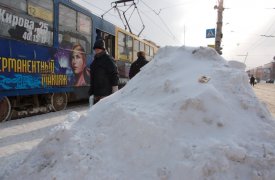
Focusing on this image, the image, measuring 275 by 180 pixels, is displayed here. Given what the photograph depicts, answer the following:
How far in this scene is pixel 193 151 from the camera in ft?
9.21

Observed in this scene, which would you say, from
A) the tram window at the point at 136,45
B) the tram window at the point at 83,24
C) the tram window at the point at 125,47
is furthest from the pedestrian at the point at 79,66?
the tram window at the point at 136,45

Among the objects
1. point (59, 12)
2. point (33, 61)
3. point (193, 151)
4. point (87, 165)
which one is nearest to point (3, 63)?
point (33, 61)

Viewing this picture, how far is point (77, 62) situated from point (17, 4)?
9.62ft

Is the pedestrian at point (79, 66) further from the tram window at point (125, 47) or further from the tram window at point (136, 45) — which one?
the tram window at point (136, 45)

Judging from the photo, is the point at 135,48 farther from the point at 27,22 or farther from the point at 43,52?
the point at 27,22

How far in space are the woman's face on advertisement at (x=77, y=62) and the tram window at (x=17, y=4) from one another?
7.97 feet

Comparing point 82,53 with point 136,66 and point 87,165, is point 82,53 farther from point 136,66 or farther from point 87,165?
point 87,165

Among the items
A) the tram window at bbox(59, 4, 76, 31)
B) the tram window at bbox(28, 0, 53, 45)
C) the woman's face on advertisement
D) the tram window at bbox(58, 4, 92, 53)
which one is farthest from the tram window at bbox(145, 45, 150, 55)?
the tram window at bbox(28, 0, 53, 45)

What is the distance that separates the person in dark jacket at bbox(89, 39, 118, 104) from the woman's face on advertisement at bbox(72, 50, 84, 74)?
12.2ft

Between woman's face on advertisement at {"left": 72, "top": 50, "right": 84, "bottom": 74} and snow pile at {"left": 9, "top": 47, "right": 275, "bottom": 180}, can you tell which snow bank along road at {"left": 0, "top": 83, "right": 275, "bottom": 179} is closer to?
snow pile at {"left": 9, "top": 47, "right": 275, "bottom": 180}

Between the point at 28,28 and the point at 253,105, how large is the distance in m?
5.42

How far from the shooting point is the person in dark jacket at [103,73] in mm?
5559

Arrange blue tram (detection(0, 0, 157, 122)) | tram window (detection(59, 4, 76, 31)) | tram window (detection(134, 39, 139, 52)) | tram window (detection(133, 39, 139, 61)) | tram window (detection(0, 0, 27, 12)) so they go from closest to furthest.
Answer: tram window (detection(0, 0, 27, 12)) → blue tram (detection(0, 0, 157, 122)) → tram window (detection(59, 4, 76, 31)) → tram window (detection(133, 39, 139, 61)) → tram window (detection(134, 39, 139, 52))

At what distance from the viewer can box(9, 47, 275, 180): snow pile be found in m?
2.74
